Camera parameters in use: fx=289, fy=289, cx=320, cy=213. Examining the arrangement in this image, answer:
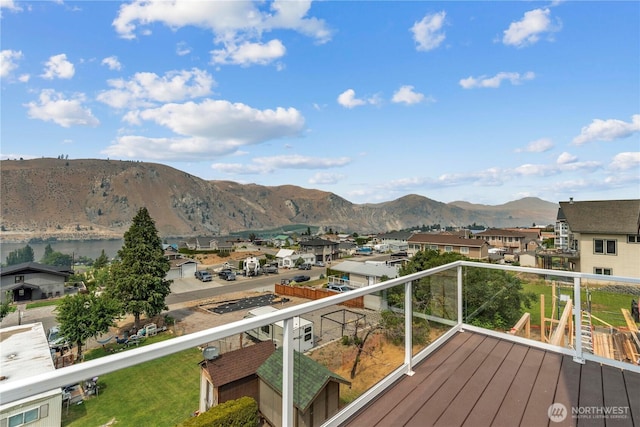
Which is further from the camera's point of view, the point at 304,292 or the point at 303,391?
the point at 304,292

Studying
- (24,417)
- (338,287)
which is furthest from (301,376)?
(338,287)

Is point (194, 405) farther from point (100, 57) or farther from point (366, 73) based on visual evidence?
point (100, 57)

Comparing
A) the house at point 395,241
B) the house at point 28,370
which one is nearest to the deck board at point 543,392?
the house at point 28,370

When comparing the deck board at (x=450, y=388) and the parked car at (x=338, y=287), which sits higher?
the deck board at (x=450, y=388)

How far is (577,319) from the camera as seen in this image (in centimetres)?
345

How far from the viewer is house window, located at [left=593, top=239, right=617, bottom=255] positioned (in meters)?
21.1

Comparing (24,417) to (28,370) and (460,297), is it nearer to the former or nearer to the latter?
(460,297)

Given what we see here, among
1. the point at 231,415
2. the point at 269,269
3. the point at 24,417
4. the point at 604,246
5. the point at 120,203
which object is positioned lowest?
the point at 269,269

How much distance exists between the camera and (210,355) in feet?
5.47

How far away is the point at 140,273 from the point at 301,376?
22.1m

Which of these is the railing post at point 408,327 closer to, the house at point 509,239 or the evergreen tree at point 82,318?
the evergreen tree at point 82,318

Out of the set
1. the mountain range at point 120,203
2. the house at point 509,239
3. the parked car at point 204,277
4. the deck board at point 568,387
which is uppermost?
the mountain range at point 120,203

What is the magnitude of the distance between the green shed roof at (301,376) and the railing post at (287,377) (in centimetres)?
3

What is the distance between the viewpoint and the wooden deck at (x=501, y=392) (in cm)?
230
